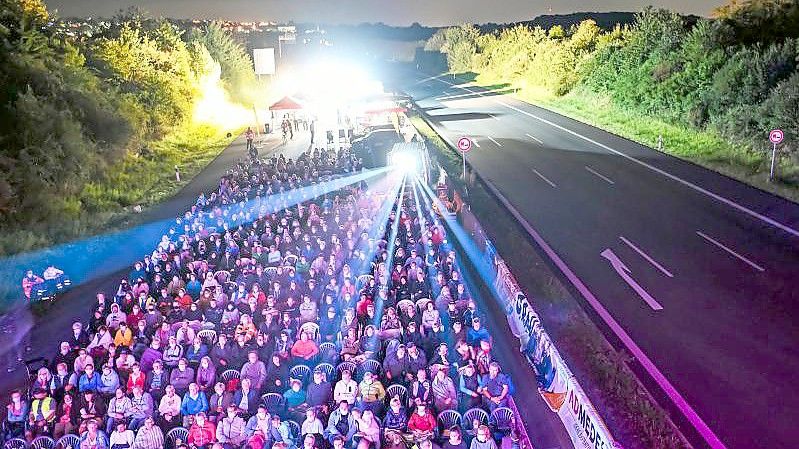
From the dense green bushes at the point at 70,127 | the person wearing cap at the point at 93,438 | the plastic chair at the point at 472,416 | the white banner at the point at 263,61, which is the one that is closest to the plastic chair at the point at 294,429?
the plastic chair at the point at 472,416

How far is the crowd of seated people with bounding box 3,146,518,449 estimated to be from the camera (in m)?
7.66

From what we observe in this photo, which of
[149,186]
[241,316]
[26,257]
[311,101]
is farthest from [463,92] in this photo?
[241,316]

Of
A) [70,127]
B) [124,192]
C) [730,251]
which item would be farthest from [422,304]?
[124,192]

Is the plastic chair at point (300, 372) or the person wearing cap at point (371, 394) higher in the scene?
the person wearing cap at point (371, 394)

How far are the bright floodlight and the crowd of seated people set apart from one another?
1067 centimetres

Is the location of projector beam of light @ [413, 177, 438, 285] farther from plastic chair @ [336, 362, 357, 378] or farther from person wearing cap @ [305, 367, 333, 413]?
person wearing cap @ [305, 367, 333, 413]

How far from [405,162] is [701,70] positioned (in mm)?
16126

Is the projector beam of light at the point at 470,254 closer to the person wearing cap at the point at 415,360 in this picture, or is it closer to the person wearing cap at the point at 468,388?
the person wearing cap at the point at 415,360

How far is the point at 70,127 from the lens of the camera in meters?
21.5

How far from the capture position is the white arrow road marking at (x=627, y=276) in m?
12.5

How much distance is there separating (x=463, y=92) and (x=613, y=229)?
5021cm

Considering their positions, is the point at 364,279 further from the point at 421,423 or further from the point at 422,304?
the point at 421,423

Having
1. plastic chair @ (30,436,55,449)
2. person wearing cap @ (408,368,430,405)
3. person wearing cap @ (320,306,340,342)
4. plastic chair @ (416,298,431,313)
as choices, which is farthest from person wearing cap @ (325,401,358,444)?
plastic chair @ (30,436,55,449)

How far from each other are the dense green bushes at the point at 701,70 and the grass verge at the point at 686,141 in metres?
0.28
